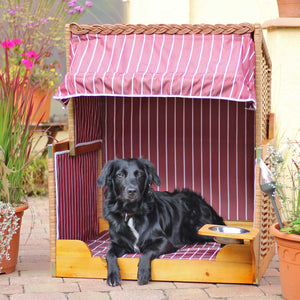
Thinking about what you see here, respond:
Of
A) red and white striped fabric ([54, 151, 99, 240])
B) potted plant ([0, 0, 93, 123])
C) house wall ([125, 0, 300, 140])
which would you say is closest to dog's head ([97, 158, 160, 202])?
red and white striped fabric ([54, 151, 99, 240])

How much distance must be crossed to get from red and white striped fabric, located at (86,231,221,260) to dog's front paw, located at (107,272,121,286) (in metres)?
0.23

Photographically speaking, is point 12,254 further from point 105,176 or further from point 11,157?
point 105,176

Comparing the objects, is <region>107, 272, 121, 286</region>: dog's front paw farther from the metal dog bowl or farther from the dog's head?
the metal dog bowl

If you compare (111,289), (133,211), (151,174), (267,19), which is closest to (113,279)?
(111,289)

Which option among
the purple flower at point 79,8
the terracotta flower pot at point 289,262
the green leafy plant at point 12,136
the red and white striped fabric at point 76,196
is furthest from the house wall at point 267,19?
the green leafy plant at point 12,136

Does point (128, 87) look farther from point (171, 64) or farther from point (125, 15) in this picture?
point (125, 15)

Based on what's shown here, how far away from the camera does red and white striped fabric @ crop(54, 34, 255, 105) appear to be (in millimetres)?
3527

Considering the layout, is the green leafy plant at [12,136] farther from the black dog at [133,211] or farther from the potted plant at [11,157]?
the black dog at [133,211]

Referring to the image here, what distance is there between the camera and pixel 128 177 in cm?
389

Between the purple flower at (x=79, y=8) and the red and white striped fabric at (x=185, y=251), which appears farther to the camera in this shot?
the purple flower at (x=79, y=8)

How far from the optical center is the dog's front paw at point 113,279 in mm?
3609

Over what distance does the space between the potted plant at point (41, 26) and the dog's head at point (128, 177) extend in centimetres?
273

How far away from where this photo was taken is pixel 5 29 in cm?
664

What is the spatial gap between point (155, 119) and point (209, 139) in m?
0.47
